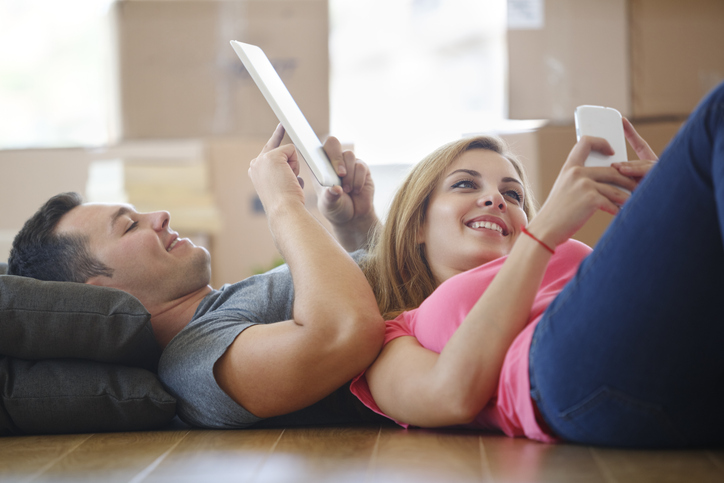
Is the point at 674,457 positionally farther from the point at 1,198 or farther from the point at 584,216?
the point at 1,198

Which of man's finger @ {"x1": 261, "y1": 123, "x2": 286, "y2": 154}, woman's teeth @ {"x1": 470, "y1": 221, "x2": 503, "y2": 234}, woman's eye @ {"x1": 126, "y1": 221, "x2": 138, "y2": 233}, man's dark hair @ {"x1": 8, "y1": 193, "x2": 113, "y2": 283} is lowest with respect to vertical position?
man's dark hair @ {"x1": 8, "y1": 193, "x2": 113, "y2": 283}

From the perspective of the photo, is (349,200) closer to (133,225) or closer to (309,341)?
(133,225)

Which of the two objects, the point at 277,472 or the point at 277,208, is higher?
the point at 277,208

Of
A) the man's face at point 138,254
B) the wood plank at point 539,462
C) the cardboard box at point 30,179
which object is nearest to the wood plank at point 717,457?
the wood plank at point 539,462

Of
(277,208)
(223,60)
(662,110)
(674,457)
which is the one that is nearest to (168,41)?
(223,60)

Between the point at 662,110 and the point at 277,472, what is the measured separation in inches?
90.8

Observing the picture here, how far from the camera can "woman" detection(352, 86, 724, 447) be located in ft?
2.53

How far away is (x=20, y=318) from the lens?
115 centimetres

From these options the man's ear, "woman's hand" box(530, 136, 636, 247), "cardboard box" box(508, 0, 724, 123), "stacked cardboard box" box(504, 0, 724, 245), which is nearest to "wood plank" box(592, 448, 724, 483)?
"woman's hand" box(530, 136, 636, 247)

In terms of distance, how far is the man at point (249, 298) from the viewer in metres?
1.05

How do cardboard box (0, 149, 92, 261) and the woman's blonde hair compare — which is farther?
cardboard box (0, 149, 92, 261)

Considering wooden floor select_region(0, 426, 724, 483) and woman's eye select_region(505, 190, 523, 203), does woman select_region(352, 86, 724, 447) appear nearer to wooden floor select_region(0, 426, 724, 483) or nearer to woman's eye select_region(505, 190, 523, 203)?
wooden floor select_region(0, 426, 724, 483)

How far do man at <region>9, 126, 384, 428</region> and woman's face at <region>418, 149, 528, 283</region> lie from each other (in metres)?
0.24

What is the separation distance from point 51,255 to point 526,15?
2.05 metres
